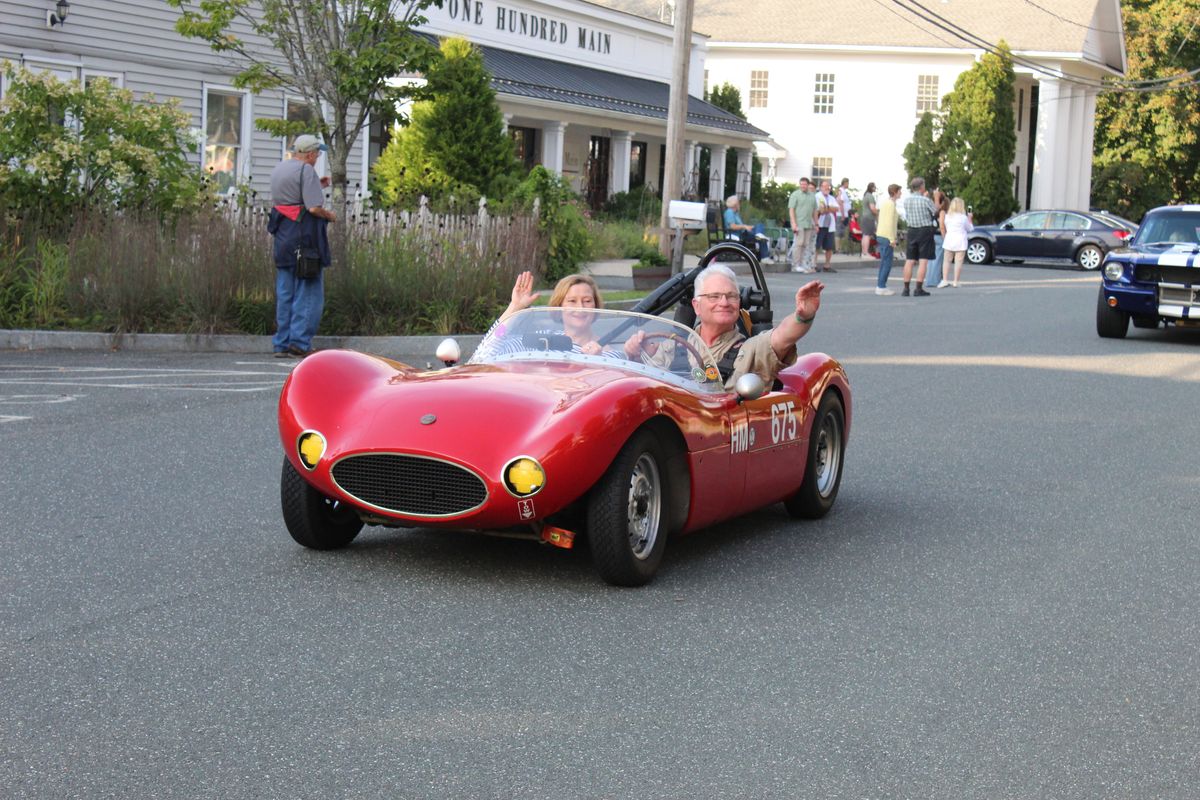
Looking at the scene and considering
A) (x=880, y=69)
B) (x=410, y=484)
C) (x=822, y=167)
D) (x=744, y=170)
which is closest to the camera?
(x=410, y=484)

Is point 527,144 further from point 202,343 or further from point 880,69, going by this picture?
point 880,69

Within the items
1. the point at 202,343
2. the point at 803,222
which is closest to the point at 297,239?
the point at 202,343

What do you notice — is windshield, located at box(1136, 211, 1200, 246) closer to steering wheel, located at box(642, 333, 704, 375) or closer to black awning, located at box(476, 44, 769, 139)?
steering wheel, located at box(642, 333, 704, 375)

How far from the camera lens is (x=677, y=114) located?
974 inches

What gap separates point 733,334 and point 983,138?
159ft

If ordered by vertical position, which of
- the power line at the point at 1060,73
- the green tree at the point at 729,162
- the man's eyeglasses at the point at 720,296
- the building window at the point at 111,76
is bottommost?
the man's eyeglasses at the point at 720,296

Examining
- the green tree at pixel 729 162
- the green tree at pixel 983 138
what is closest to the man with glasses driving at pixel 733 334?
the green tree at pixel 729 162

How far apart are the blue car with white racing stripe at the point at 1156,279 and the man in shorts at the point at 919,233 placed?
640 cm

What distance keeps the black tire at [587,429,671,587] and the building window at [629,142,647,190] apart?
1580 inches

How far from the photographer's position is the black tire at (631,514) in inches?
246

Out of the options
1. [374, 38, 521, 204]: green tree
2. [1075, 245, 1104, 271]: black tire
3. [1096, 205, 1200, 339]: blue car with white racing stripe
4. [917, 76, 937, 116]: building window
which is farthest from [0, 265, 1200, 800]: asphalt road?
[917, 76, 937, 116]: building window

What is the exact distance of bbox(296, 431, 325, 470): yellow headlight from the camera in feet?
21.1

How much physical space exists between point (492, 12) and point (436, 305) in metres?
Answer: 21.1

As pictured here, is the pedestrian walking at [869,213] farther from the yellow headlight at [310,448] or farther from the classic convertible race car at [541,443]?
the yellow headlight at [310,448]
